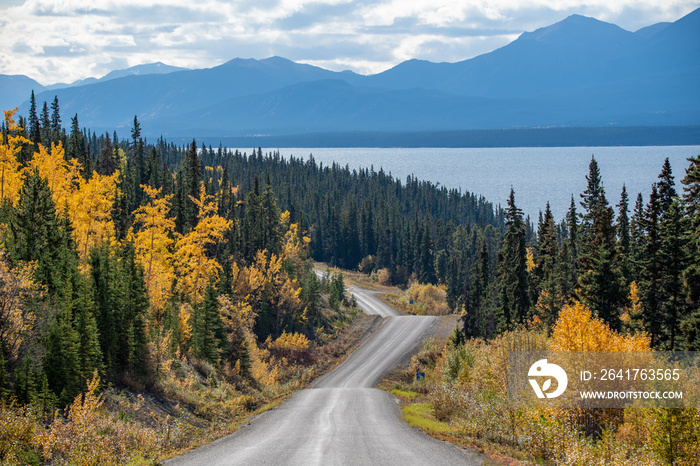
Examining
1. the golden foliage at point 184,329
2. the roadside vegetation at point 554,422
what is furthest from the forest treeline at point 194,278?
the roadside vegetation at point 554,422

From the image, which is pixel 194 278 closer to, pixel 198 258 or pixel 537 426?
pixel 198 258

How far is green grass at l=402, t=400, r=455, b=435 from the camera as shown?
2684 cm

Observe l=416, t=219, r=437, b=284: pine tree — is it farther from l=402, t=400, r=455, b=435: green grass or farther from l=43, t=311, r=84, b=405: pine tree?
l=43, t=311, r=84, b=405: pine tree

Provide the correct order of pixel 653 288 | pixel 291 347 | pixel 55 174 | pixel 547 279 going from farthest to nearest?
pixel 291 347 → pixel 547 279 → pixel 55 174 → pixel 653 288

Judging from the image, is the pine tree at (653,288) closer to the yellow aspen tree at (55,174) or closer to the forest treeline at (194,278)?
the forest treeline at (194,278)

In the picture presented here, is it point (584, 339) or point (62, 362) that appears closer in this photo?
point (62, 362)

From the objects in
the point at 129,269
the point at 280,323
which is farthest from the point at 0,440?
the point at 280,323

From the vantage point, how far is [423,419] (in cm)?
2988

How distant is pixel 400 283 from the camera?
145m

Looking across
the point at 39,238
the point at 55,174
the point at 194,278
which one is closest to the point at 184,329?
the point at 194,278
